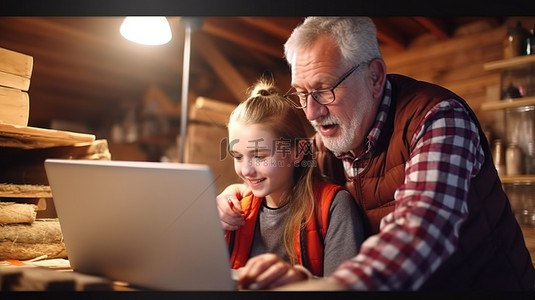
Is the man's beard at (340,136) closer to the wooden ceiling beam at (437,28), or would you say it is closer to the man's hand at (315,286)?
the man's hand at (315,286)

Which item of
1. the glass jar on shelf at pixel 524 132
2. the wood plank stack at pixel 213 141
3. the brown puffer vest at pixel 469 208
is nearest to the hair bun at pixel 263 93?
the wood plank stack at pixel 213 141

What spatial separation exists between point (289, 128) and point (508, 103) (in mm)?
815

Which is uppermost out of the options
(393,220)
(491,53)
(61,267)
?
(491,53)

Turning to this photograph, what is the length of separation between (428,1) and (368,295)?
0.83 m

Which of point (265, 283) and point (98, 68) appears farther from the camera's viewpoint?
point (98, 68)

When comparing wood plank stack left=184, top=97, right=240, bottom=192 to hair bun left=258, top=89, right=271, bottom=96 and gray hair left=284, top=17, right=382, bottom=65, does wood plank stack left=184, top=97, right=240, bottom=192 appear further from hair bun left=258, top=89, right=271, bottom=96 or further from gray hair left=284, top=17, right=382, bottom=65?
gray hair left=284, top=17, right=382, bottom=65

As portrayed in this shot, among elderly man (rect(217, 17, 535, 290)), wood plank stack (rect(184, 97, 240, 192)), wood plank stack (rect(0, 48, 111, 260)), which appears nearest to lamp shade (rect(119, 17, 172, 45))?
wood plank stack (rect(184, 97, 240, 192))

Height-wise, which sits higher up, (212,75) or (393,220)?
(212,75)

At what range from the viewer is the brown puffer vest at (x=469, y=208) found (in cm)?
90

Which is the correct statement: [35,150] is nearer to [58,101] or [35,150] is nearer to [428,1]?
[428,1]

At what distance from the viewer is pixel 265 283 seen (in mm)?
701

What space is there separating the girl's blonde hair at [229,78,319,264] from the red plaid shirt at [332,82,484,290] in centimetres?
30

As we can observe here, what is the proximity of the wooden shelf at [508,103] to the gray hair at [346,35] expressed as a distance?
1.87ft

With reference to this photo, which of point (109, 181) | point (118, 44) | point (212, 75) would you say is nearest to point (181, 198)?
point (109, 181)
